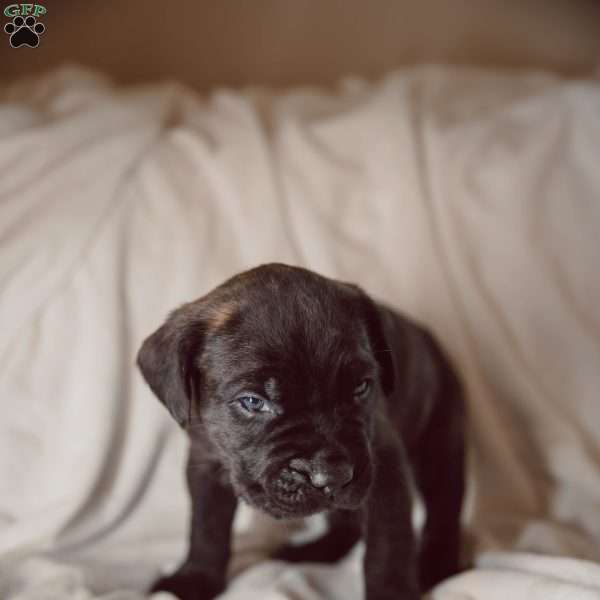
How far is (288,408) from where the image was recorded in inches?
76.1

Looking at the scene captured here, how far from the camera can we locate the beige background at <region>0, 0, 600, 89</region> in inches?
156

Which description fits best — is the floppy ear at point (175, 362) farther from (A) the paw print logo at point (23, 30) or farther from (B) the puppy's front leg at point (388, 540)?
(A) the paw print logo at point (23, 30)

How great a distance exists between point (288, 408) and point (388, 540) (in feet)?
1.84

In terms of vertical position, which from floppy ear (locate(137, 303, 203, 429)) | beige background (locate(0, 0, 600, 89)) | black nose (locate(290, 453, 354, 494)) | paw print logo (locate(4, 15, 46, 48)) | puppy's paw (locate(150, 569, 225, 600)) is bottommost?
puppy's paw (locate(150, 569, 225, 600))

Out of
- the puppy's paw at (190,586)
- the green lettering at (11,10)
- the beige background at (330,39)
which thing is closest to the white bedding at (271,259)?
the puppy's paw at (190,586)

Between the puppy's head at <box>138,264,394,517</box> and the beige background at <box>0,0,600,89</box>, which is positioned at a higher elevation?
the beige background at <box>0,0,600,89</box>

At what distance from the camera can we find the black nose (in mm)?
1842

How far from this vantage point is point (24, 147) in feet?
9.17

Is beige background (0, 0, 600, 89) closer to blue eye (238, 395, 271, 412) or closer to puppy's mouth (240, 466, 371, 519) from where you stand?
blue eye (238, 395, 271, 412)

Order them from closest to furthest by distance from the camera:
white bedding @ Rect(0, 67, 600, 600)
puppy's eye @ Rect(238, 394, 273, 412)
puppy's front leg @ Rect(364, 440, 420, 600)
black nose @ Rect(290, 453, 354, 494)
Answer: black nose @ Rect(290, 453, 354, 494) < puppy's eye @ Rect(238, 394, 273, 412) < puppy's front leg @ Rect(364, 440, 420, 600) < white bedding @ Rect(0, 67, 600, 600)

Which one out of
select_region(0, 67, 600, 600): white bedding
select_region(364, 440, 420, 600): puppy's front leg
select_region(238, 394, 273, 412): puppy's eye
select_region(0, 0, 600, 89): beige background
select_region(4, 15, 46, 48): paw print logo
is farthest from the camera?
select_region(0, 0, 600, 89): beige background

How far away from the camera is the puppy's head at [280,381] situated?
1889 millimetres

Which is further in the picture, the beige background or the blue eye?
the beige background

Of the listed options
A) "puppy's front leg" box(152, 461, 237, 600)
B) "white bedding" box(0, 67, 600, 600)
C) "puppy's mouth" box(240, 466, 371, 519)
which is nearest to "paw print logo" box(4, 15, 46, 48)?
"white bedding" box(0, 67, 600, 600)
